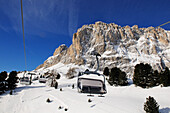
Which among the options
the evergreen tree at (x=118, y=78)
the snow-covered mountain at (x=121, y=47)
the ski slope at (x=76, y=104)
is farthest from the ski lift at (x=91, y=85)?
the snow-covered mountain at (x=121, y=47)

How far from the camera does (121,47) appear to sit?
392 feet

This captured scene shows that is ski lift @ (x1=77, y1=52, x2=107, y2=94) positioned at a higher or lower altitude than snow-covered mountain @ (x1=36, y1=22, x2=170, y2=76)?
lower

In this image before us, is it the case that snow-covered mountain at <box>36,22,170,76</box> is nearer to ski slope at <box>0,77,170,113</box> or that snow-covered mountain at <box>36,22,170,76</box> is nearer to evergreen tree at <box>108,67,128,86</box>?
evergreen tree at <box>108,67,128,86</box>

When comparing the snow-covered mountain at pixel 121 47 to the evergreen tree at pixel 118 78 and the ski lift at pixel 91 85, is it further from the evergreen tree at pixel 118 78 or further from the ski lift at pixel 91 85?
the ski lift at pixel 91 85

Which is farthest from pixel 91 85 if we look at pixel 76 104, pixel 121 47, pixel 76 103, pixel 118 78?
pixel 121 47

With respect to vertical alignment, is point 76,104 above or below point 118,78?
below

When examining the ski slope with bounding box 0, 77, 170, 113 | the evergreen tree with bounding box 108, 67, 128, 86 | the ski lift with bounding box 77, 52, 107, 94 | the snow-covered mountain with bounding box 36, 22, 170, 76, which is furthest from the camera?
the snow-covered mountain with bounding box 36, 22, 170, 76

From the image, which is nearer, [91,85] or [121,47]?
→ [91,85]

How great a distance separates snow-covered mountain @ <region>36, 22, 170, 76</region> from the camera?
10369 cm

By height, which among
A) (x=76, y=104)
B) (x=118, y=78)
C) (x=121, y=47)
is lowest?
(x=76, y=104)

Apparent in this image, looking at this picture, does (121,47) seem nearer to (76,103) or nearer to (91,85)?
(76,103)

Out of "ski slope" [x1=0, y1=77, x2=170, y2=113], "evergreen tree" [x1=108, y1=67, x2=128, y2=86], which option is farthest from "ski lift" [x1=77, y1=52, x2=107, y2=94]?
"evergreen tree" [x1=108, y1=67, x2=128, y2=86]

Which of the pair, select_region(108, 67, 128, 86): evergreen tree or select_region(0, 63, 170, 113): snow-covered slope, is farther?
select_region(108, 67, 128, 86): evergreen tree

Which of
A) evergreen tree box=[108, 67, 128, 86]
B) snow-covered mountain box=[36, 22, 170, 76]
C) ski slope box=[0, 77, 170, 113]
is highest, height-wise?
snow-covered mountain box=[36, 22, 170, 76]
